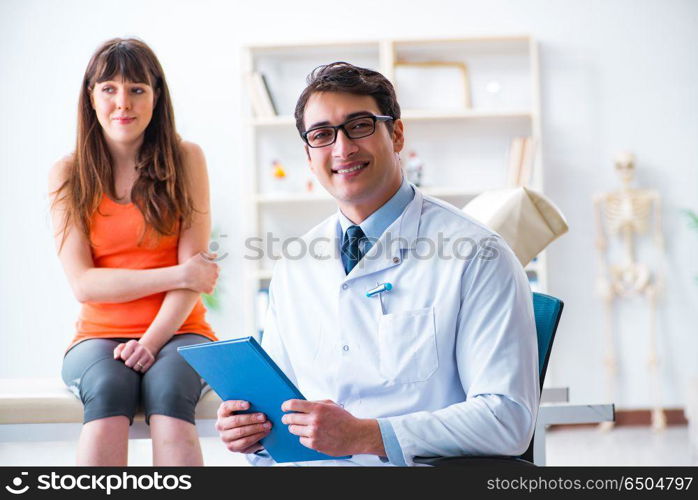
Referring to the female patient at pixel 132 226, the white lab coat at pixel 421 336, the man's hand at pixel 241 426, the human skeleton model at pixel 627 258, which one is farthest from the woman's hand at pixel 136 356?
the human skeleton model at pixel 627 258

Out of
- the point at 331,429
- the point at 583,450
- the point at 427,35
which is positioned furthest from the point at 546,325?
the point at 427,35

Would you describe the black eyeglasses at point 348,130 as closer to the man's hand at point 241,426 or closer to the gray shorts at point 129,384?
the man's hand at point 241,426

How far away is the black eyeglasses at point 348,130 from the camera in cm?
139

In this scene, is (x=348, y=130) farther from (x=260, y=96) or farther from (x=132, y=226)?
(x=260, y=96)

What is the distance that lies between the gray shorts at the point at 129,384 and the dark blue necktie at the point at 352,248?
0.52 m

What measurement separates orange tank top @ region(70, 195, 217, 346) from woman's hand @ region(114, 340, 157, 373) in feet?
0.35

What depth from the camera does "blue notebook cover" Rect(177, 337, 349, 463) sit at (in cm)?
117

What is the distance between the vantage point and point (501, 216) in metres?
1.75

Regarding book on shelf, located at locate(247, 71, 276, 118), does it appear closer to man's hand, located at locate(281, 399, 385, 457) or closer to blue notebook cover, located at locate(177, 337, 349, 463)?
blue notebook cover, located at locate(177, 337, 349, 463)

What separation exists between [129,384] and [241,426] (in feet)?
1.61

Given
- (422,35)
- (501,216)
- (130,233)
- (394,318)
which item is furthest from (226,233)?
(394,318)

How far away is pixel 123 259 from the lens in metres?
1.92
